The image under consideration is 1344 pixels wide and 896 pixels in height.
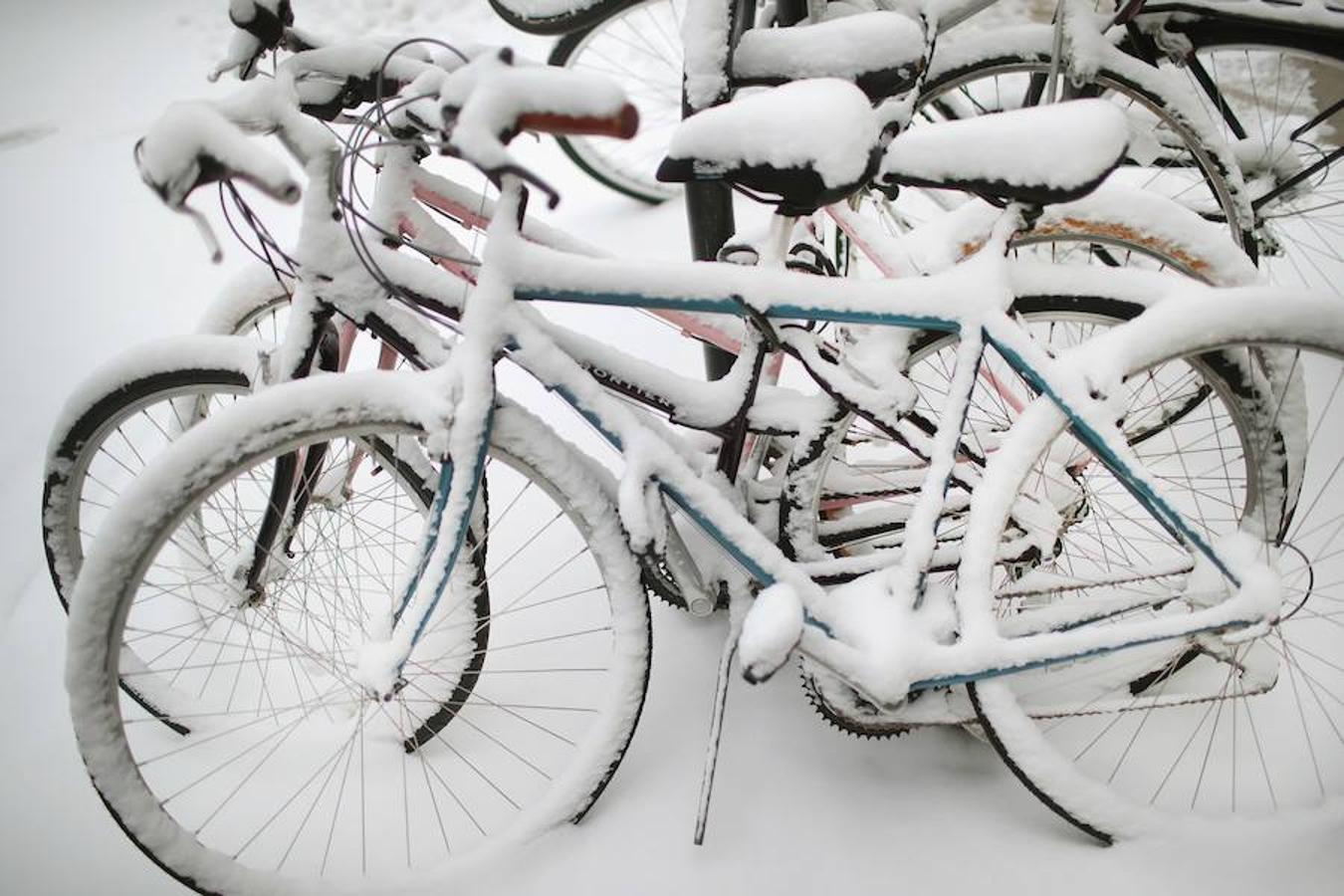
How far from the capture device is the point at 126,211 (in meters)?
2.84

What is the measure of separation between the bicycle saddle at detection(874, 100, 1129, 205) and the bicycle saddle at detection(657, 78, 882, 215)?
0.25 feet

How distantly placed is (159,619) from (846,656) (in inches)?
60.0

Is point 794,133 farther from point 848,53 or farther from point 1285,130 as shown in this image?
point 1285,130

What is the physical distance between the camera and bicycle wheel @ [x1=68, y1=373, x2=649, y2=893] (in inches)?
42.3

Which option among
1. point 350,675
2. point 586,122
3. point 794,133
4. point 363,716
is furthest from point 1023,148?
point 363,716

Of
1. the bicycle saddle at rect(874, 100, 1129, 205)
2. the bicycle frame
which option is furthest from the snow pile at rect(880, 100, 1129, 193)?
the bicycle frame

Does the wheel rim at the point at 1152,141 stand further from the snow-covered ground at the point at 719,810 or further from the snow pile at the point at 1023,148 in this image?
the snow-covered ground at the point at 719,810

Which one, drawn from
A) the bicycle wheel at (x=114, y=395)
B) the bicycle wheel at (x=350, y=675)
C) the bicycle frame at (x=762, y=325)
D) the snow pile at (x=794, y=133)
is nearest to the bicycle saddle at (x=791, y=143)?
the snow pile at (x=794, y=133)

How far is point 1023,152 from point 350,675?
1241 millimetres

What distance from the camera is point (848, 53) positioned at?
1.19m

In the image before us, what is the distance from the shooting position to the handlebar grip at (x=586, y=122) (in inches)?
33.0

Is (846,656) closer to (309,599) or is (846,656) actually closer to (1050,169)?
(1050,169)

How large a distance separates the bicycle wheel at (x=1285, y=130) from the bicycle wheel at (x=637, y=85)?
1432 mm

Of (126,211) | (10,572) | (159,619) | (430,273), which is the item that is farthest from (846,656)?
(126,211)
